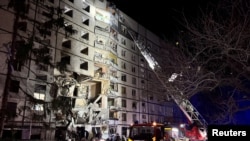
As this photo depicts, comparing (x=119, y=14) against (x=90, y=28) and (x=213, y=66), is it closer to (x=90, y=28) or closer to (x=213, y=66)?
(x=90, y=28)

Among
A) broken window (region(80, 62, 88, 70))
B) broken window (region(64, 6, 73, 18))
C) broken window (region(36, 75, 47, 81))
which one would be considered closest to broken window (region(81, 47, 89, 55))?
broken window (region(80, 62, 88, 70))

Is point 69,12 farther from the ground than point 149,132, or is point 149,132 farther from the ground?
point 69,12

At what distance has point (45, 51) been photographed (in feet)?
39.9

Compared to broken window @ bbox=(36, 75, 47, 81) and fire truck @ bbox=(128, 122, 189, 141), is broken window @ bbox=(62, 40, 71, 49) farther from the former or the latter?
fire truck @ bbox=(128, 122, 189, 141)

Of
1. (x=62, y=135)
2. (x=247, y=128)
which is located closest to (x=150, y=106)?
(x=62, y=135)

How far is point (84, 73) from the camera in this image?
32.8 m

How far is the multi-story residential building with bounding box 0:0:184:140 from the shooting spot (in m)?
19.4

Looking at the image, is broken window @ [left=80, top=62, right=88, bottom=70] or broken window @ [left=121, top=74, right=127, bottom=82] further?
broken window @ [left=121, top=74, right=127, bottom=82]

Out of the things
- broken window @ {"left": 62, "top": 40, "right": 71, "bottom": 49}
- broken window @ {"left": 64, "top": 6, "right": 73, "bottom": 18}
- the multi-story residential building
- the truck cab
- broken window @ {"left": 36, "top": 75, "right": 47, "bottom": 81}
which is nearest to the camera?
the truck cab

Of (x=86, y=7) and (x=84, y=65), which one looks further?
(x=86, y=7)

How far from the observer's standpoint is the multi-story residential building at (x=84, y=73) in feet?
63.8

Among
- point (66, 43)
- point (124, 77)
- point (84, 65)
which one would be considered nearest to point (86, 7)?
point (66, 43)

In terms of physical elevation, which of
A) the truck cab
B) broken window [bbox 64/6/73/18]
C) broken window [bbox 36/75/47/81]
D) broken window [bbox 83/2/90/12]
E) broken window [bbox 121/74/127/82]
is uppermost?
broken window [bbox 83/2/90/12]

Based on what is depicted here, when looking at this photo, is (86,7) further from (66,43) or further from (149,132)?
(149,132)
